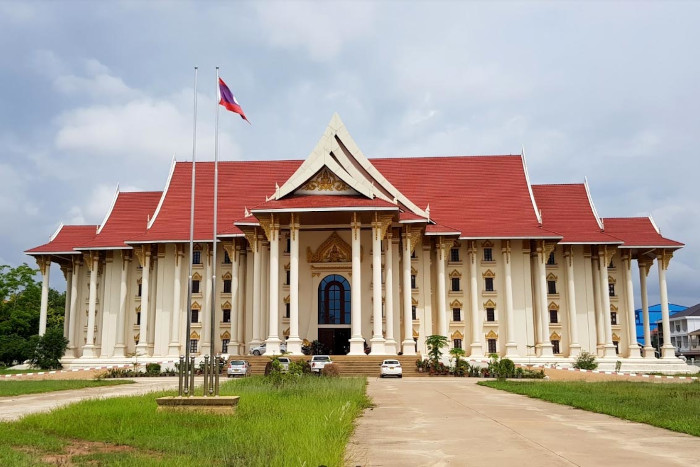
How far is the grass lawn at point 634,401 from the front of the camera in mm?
13086

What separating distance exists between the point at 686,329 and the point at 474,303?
7202 cm

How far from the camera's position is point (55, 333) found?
4241cm

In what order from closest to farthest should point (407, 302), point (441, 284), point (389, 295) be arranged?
point (389, 295)
point (407, 302)
point (441, 284)

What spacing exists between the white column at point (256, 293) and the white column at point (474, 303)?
13.2m

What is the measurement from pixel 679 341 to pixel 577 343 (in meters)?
70.6

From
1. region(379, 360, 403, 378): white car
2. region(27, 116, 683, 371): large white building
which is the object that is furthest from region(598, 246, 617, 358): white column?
region(379, 360, 403, 378): white car

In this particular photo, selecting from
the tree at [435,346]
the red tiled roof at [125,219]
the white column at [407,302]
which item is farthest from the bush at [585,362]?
the red tiled roof at [125,219]

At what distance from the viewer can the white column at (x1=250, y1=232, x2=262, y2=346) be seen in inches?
1502

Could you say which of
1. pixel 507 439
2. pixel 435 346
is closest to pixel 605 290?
pixel 435 346

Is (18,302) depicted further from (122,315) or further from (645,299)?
(645,299)

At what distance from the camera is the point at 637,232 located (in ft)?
145

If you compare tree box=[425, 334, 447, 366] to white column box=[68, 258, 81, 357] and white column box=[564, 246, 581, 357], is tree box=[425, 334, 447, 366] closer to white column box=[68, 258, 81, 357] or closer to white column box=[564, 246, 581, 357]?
white column box=[564, 246, 581, 357]

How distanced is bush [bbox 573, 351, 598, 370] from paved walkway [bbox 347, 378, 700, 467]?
22.8 meters

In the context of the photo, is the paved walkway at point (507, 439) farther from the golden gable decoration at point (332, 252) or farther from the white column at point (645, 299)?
the white column at point (645, 299)
